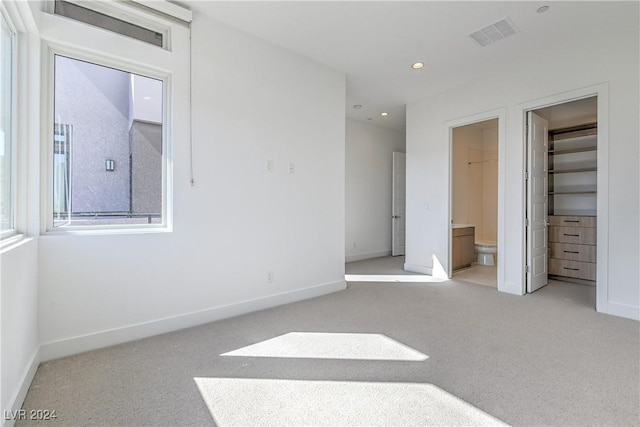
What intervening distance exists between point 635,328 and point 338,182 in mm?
3284

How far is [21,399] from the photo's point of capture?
1.71m

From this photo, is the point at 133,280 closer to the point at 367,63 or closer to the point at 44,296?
the point at 44,296

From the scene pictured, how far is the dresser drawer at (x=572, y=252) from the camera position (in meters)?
4.35

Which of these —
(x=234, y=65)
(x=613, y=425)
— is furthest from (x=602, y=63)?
(x=234, y=65)

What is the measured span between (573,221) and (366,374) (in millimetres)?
4307

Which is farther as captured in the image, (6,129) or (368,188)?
(368,188)

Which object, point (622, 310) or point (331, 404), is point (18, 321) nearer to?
point (331, 404)

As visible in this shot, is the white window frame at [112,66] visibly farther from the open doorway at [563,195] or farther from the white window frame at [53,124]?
the open doorway at [563,195]

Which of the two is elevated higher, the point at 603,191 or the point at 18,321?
the point at 603,191

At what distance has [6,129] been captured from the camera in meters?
1.87

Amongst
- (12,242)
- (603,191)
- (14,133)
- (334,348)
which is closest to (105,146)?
(14,133)

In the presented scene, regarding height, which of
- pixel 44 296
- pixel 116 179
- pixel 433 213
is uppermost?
pixel 116 179

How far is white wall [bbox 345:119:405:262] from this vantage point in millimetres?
6156

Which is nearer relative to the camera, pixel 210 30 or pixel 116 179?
pixel 116 179
